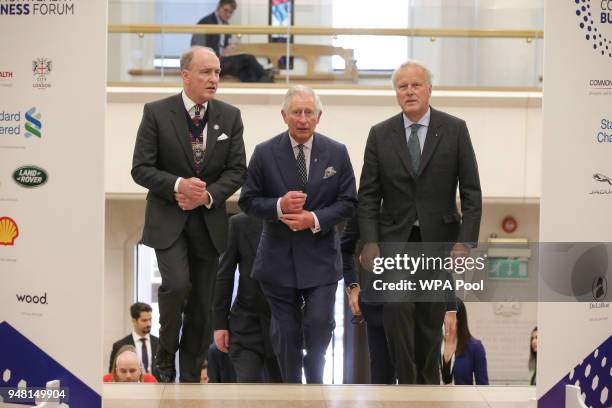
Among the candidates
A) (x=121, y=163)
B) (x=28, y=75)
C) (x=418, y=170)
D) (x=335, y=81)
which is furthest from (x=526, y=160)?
(x=28, y=75)

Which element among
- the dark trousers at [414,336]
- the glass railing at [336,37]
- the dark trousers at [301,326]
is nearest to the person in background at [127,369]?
the dark trousers at [301,326]

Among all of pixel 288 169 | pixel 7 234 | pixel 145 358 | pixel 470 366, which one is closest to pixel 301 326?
pixel 288 169

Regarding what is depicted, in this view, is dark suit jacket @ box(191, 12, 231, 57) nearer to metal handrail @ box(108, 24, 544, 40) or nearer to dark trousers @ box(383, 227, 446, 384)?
metal handrail @ box(108, 24, 544, 40)

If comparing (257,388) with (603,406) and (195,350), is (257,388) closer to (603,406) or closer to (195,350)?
(195,350)

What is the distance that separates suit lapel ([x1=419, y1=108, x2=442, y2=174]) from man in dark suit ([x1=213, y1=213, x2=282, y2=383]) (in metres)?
1.00

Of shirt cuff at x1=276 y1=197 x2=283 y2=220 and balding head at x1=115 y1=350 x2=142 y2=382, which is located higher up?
shirt cuff at x1=276 y1=197 x2=283 y2=220

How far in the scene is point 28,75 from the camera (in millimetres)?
4430

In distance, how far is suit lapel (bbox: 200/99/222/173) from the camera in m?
5.15

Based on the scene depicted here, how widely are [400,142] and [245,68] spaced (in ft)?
13.4

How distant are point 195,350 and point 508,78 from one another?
590 centimetres

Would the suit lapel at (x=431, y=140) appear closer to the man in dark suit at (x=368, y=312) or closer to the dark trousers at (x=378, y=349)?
the man in dark suit at (x=368, y=312)

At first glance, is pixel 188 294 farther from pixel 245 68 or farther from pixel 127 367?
pixel 245 68

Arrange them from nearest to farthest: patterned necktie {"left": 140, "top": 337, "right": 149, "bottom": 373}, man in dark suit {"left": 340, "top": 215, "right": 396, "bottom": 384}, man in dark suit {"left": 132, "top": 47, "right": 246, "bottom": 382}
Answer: man in dark suit {"left": 132, "top": 47, "right": 246, "bottom": 382} < man in dark suit {"left": 340, "top": 215, "right": 396, "bottom": 384} < patterned necktie {"left": 140, "top": 337, "right": 149, "bottom": 373}

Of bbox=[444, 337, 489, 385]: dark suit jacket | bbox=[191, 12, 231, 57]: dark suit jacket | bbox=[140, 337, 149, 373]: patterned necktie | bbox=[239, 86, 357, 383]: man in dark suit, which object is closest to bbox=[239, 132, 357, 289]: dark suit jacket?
bbox=[239, 86, 357, 383]: man in dark suit
